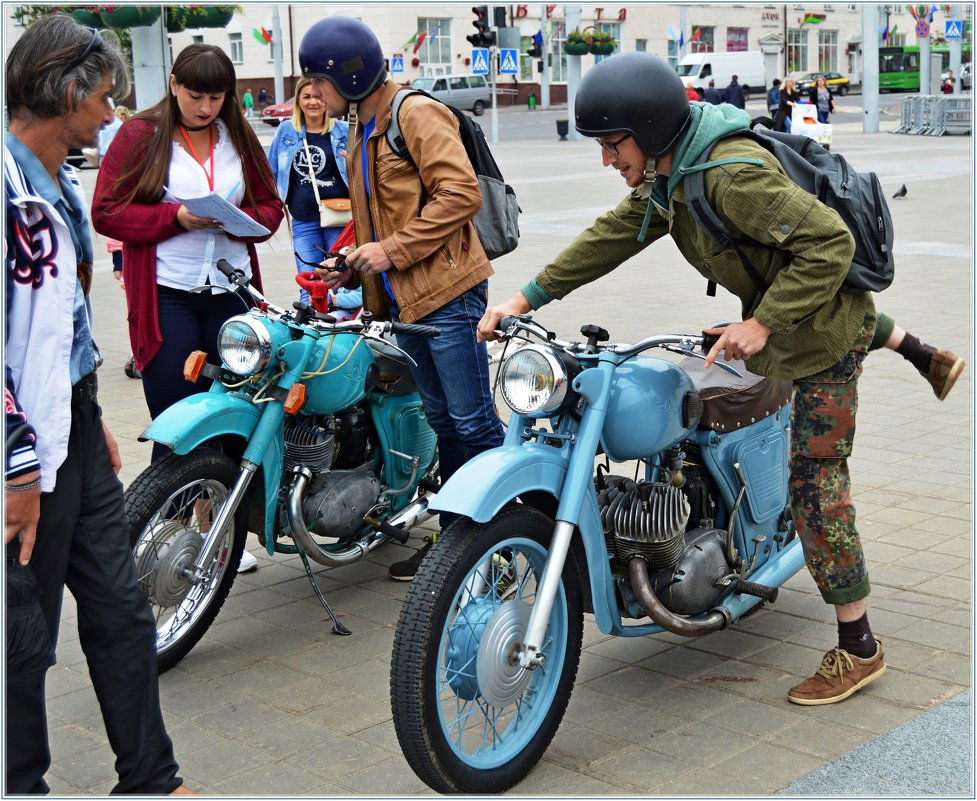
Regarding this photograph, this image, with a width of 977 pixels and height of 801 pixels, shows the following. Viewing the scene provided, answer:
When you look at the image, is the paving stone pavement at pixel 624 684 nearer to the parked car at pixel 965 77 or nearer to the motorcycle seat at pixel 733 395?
the motorcycle seat at pixel 733 395

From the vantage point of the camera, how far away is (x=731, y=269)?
352 cm

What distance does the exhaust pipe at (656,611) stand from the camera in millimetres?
3578

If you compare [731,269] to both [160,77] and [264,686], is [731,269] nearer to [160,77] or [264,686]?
[264,686]

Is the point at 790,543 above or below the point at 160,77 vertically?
below

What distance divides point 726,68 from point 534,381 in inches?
2264

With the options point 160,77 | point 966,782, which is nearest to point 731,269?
point 966,782

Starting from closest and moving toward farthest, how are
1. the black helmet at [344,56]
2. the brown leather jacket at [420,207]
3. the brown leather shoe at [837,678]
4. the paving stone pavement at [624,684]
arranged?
the paving stone pavement at [624,684] < the brown leather shoe at [837,678] < the black helmet at [344,56] < the brown leather jacket at [420,207]

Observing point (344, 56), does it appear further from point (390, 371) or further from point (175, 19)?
point (175, 19)

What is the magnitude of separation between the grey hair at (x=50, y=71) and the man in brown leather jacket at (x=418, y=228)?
4.62 ft

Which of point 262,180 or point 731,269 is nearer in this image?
point 731,269

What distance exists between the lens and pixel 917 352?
4.15m

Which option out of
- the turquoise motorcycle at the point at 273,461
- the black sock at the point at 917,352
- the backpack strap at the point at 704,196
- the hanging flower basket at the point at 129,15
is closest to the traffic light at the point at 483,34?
the hanging flower basket at the point at 129,15

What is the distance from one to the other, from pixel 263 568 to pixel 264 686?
3.85 ft

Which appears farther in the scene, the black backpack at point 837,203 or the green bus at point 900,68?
the green bus at point 900,68
